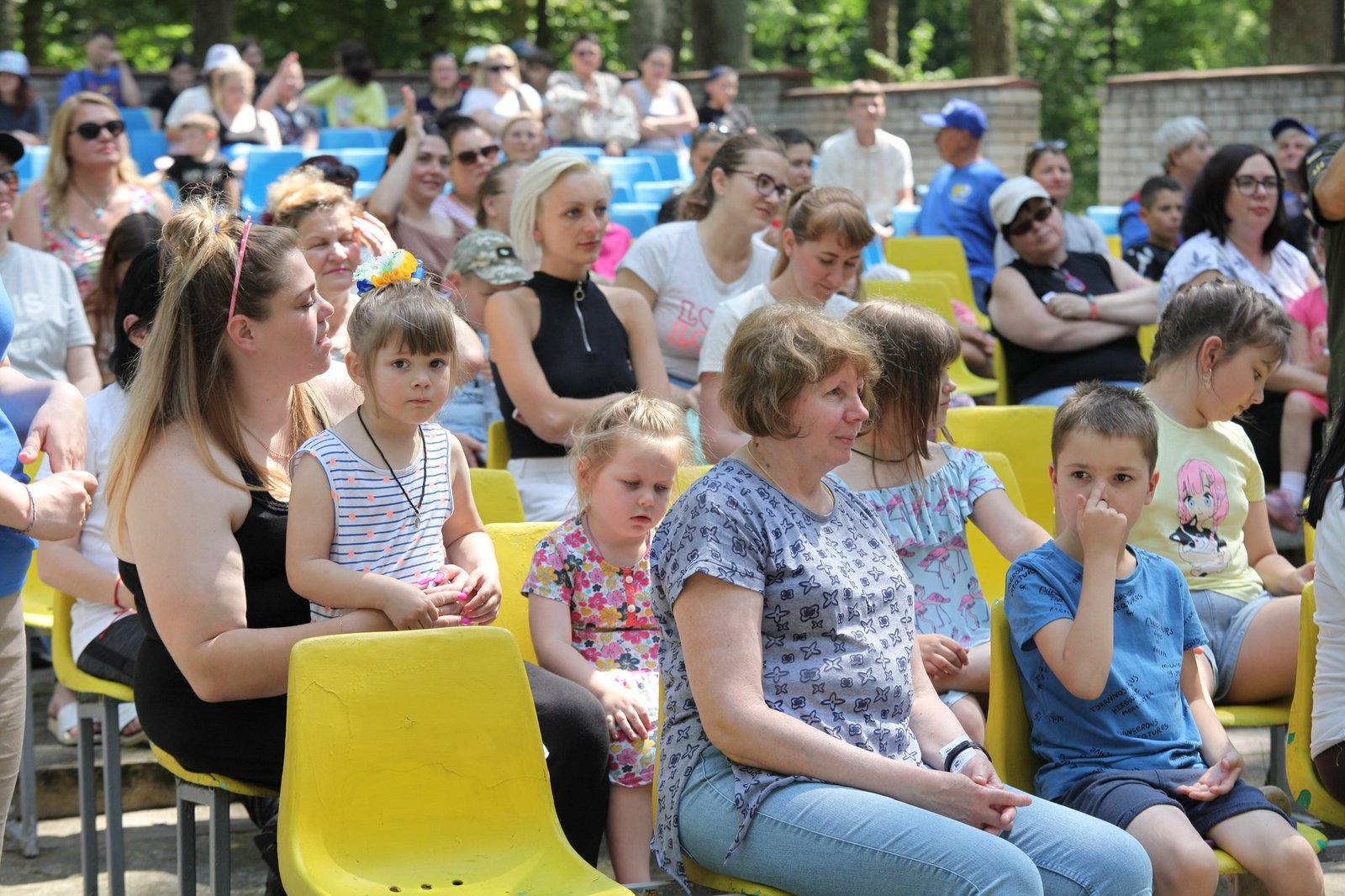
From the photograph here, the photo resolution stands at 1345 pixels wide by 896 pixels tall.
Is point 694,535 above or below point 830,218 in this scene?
below

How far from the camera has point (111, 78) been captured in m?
13.3

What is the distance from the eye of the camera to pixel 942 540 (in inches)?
128

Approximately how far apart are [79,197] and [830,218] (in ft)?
9.98

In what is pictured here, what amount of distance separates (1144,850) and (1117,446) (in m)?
0.75

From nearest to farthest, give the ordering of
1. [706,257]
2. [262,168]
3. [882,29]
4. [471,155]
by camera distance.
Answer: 1. [706,257]
2. [471,155]
3. [262,168]
4. [882,29]

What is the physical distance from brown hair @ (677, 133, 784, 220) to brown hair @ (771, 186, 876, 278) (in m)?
0.65

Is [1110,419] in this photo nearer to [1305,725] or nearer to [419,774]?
[1305,725]

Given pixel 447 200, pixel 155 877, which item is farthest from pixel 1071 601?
pixel 447 200

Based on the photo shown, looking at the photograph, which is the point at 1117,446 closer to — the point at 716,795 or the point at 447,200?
the point at 716,795

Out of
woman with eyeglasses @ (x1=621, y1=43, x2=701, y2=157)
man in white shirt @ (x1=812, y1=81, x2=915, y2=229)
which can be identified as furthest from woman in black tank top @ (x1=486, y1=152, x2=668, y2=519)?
woman with eyeglasses @ (x1=621, y1=43, x2=701, y2=157)

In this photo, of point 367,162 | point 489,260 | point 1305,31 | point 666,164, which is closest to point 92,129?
point 489,260

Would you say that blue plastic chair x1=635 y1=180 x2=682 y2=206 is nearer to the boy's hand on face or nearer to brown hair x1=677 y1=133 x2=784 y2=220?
brown hair x1=677 y1=133 x2=784 y2=220

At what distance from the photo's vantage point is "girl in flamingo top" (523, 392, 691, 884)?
117 inches

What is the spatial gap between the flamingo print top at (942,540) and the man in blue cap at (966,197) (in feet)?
14.8
